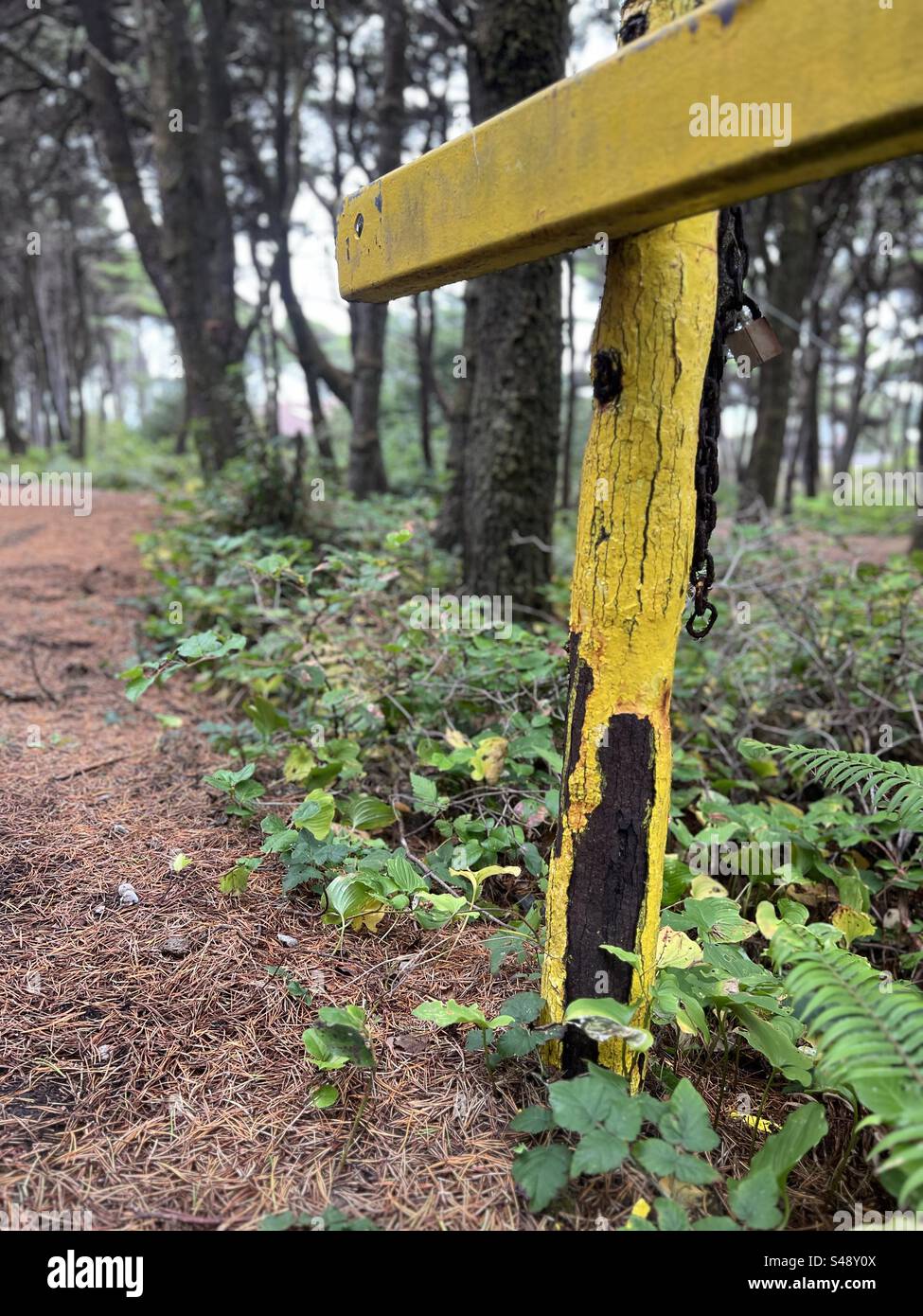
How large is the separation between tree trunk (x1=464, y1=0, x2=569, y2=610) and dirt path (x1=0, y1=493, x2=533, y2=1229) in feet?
8.02

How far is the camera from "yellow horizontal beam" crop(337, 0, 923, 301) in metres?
1.08

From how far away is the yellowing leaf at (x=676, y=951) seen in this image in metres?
1.87

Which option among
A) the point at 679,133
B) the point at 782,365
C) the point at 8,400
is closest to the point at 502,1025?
the point at 679,133

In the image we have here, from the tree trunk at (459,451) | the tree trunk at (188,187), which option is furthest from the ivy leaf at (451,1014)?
the tree trunk at (188,187)

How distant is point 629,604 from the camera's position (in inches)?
64.1

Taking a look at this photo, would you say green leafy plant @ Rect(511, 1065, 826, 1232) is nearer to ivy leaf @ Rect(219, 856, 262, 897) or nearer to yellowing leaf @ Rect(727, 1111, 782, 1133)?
yellowing leaf @ Rect(727, 1111, 782, 1133)

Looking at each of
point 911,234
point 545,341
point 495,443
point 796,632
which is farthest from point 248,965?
point 911,234

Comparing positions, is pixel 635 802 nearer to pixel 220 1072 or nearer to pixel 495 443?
pixel 220 1072

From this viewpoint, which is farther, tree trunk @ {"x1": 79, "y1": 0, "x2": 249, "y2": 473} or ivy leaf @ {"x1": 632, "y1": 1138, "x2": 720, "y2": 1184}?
tree trunk @ {"x1": 79, "y1": 0, "x2": 249, "y2": 473}

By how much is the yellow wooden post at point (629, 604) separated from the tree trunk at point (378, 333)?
24.7ft

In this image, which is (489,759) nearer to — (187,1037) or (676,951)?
(676,951)

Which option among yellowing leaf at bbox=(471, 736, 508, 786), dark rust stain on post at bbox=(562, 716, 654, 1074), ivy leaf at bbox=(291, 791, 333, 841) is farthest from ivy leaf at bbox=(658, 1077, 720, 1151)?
yellowing leaf at bbox=(471, 736, 508, 786)

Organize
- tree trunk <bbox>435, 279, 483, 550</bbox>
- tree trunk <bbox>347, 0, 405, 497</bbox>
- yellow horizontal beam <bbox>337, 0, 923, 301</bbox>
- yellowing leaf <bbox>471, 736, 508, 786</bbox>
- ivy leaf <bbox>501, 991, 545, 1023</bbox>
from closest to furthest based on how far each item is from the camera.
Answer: yellow horizontal beam <bbox>337, 0, 923, 301</bbox> → ivy leaf <bbox>501, 991, 545, 1023</bbox> → yellowing leaf <bbox>471, 736, 508, 786</bbox> → tree trunk <bbox>435, 279, 483, 550</bbox> → tree trunk <bbox>347, 0, 405, 497</bbox>

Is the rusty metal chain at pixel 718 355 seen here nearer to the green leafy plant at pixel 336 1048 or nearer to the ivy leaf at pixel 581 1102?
the ivy leaf at pixel 581 1102
